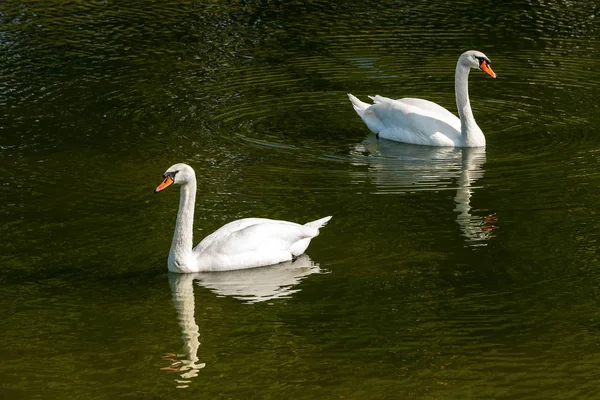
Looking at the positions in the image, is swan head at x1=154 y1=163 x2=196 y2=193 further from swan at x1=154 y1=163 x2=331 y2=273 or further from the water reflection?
the water reflection

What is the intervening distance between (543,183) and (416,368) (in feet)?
17.0

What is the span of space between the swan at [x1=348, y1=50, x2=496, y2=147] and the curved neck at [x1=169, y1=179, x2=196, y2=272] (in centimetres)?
526

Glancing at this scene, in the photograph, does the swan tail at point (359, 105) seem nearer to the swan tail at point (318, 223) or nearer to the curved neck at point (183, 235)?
the swan tail at point (318, 223)

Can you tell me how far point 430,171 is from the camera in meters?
14.8

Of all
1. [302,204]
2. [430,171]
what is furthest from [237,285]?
[430,171]

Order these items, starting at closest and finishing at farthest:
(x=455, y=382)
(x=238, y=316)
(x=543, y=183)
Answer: (x=455, y=382) < (x=238, y=316) < (x=543, y=183)

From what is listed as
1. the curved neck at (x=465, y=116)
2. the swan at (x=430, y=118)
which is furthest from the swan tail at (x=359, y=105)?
the curved neck at (x=465, y=116)

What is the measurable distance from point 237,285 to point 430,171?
4.43 meters

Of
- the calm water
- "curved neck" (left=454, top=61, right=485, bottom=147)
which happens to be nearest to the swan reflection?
the calm water

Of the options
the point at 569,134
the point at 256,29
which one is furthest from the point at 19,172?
the point at 256,29

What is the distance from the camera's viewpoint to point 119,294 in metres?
10.7

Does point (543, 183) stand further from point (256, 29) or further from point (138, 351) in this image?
point (256, 29)

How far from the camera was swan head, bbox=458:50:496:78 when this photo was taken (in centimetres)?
1636

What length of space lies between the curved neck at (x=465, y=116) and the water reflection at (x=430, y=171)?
0.13 m
